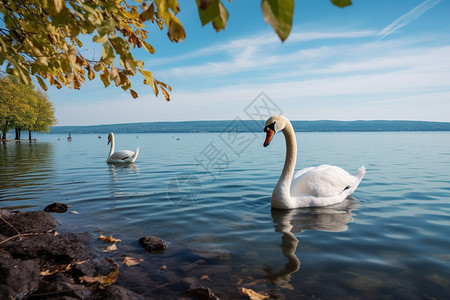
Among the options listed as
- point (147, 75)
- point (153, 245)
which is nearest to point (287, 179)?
point (153, 245)

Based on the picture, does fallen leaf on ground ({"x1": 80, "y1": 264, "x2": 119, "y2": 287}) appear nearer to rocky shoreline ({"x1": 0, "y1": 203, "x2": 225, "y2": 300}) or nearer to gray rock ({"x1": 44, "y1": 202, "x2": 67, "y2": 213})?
rocky shoreline ({"x1": 0, "y1": 203, "x2": 225, "y2": 300})

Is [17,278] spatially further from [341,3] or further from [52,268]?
[341,3]

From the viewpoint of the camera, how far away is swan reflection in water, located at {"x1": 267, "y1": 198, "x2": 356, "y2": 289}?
174 inches

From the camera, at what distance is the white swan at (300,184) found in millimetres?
7781

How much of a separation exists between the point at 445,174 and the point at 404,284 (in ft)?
42.8

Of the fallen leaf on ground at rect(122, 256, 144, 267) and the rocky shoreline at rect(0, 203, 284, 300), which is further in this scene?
the fallen leaf on ground at rect(122, 256, 144, 267)

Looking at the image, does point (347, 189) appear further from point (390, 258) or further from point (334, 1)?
point (334, 1)

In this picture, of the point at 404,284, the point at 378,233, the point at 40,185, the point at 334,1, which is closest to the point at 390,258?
the point at 404,284

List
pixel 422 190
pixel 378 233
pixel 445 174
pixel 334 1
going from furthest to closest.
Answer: pixel 445 174, pixel 422 190, pixel 378 233, pixel 334 1

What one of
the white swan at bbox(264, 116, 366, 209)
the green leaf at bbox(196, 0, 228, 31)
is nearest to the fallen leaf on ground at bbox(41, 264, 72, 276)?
the green leaf at bbox(196, 0, 228, 31)

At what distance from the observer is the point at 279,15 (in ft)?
4.34

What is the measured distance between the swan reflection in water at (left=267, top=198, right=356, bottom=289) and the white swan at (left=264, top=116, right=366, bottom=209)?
198 millimetres

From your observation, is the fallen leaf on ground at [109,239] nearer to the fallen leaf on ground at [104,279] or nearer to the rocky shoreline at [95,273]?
the rocky shoreline at [95,273]

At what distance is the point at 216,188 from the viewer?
37.4ft
